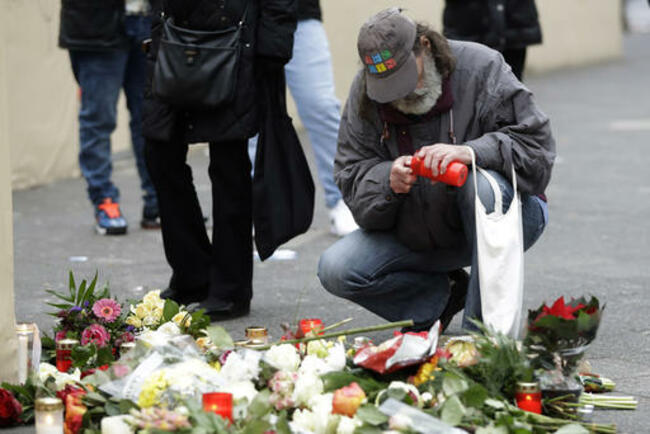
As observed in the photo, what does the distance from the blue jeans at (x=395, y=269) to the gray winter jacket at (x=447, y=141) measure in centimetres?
6

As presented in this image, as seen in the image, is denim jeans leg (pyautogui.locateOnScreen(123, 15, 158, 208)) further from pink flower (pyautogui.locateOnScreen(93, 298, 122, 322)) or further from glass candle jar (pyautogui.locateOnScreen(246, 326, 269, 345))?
glass candle jar (pyautogui.locateOnScreen(246, 326, 269, 345))

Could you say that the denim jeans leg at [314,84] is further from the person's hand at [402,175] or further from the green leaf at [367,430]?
the green leaf at [367,430]

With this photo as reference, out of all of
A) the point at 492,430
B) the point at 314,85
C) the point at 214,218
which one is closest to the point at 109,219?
the point at 314,85

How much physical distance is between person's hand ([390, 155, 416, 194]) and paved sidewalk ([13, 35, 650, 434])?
82cm

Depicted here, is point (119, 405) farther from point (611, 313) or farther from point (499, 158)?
point (611, 313)

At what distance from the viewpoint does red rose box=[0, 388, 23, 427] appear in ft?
11.9

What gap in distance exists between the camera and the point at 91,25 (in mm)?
6605

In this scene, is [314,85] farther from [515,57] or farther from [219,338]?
[219,338]

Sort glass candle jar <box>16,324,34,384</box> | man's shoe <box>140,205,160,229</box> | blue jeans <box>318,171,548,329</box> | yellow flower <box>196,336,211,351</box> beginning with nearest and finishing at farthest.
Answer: glass candle jar <box>16,324,34,384</box> → yellow flower <box>196,336,211,351</box> → blue jeans <box>318,171,548,329</box> → man's shoe <box>140,205,160,229</box>

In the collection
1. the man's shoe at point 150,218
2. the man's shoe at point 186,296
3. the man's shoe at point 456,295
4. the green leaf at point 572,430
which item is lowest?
the man's shoe at point 150,218

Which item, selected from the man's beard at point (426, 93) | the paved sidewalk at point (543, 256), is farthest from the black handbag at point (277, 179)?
the man's beard at point (426, 93)

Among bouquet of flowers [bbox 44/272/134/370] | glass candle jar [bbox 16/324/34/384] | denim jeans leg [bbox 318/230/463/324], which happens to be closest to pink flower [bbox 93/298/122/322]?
bouquet of flowers [bbox 44/272/134/370]

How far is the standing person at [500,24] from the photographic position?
6.96 m

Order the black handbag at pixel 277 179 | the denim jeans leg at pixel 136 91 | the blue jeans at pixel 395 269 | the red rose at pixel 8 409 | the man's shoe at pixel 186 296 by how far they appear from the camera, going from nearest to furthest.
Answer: the red rose at pixel 8 409 → the blue jeans at pixel 395 269 → the black handbag at pixel 277 179 → the man's shoe at pixel 186 296 → the denim jeans leg at pixel 136 91
